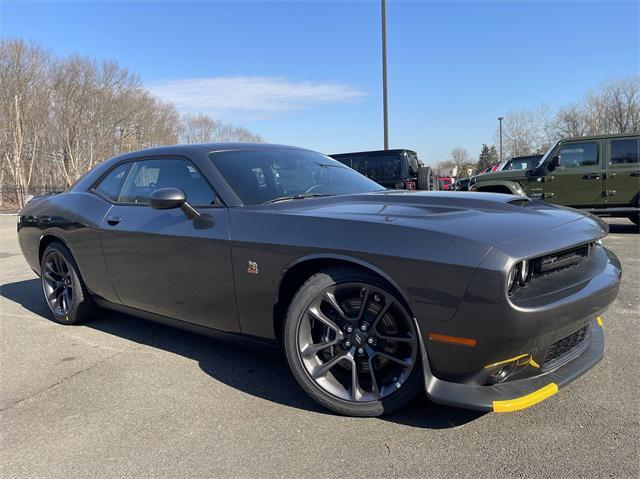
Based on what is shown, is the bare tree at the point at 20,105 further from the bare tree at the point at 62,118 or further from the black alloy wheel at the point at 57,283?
the black alloy wheel at the point at 57,283

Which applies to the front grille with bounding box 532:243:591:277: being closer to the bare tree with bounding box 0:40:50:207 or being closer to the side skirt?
the side skirt

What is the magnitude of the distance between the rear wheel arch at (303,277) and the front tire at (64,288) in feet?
7.19

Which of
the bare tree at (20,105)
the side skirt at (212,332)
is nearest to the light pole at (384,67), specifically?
the side skirt at (212,332)

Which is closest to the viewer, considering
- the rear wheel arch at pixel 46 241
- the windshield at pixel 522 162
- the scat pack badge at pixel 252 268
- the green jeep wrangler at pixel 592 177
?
the scat pack badge at pixel 252 268

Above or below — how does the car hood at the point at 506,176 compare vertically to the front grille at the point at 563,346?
above

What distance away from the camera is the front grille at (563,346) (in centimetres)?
226

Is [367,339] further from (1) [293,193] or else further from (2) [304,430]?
(1) [293,193]

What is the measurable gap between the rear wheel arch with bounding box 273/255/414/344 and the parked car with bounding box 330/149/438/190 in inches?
379

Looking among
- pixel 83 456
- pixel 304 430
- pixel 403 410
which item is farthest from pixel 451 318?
pixel 83 456

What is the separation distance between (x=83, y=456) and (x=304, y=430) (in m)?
1.02

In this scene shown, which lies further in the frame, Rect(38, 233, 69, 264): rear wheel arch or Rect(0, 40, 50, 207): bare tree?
Rect(0, 40, 50, 207): bare tree

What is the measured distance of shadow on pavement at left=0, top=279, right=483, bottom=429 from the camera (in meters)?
2.37

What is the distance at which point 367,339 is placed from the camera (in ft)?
7.73

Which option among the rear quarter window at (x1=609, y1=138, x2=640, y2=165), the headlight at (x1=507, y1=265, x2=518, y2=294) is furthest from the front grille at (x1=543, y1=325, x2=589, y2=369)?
the rear quarter window at (x1=609, y1=138, x2=640, y2=165)
